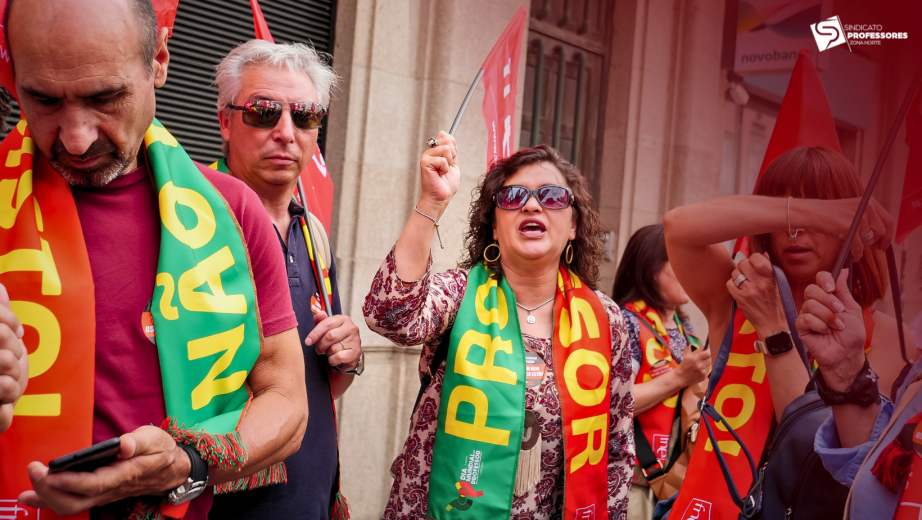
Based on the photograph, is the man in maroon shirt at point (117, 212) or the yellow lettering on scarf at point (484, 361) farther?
the yellow lettering on scarf at point (484, 361)

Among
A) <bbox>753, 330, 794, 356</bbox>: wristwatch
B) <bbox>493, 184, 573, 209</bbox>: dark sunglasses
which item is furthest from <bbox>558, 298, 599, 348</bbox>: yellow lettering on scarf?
<bbox>753, 330, 794, 356</bbox>: wristwatch

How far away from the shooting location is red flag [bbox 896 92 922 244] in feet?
4.88

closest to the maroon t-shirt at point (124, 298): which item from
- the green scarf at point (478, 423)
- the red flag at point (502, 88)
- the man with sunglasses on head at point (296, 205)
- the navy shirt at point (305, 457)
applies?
the navy shirt at point (305, 457)

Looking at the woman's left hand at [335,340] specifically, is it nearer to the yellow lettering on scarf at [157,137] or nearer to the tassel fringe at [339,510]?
the tassel fringe at [339,510]

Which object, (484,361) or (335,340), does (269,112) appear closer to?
(335,340)

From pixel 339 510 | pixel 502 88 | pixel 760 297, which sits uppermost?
pixel 502 88

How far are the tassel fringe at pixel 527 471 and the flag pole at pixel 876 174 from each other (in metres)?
1.34

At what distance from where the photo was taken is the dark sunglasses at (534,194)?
288 cm

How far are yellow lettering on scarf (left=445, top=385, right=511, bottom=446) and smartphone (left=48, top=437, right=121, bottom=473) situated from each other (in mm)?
1483

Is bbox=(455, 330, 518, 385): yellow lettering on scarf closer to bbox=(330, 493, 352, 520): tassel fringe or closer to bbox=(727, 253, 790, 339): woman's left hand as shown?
bbox=(330, 493, 352, 520): tassel fringe

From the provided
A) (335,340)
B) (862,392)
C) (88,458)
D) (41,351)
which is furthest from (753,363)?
(41,351)

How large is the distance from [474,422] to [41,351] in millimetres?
1499

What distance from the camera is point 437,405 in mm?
2676

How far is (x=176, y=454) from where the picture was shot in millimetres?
1362
